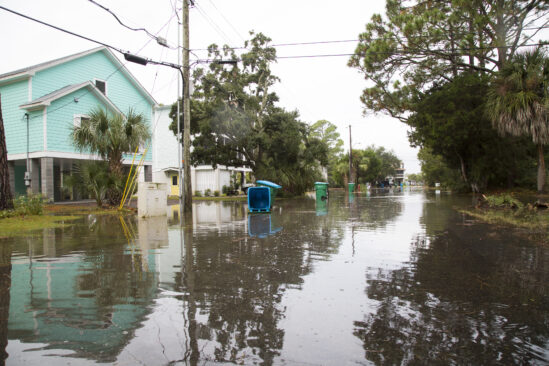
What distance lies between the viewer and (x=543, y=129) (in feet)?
67.1

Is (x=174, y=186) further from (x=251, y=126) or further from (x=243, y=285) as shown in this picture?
(x=243, y=285)

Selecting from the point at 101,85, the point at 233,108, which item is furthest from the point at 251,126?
the point at 101,85

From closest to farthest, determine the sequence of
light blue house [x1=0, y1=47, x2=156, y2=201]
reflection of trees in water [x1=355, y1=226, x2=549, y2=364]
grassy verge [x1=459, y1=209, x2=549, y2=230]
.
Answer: reflection of trees in water [x1=355, y1=226, x2=549, y2=364], grassy verge [x1=459, y1=209, x2=549, y2=230], light blue house [x1=0, y1=47, x2=156, y2=201]

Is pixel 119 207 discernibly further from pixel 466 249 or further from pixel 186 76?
pixel 466 249

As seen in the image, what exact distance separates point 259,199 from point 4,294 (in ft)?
42.3

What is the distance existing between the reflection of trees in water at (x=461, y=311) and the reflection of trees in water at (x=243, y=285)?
2.94ft

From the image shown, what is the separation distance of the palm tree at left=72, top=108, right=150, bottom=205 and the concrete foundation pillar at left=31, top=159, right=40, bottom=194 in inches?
259

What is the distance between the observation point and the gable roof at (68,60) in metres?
21.6

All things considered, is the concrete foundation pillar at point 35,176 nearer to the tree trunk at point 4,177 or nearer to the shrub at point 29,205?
the shrub at point 29,205

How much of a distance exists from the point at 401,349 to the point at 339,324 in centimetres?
66

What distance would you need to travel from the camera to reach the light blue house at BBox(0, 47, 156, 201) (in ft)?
70.5

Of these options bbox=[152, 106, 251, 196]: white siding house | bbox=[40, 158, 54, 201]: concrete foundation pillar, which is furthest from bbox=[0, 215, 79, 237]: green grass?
bbox=[152, 106, 251, 196]: white siding house

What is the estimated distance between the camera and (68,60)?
937 inches

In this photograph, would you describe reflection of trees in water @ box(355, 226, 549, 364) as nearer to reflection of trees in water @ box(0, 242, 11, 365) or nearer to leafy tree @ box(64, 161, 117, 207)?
reflection of trees in water @ box(0, 242, 11, 365)
